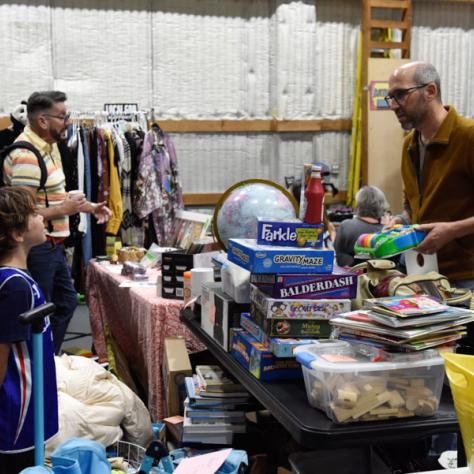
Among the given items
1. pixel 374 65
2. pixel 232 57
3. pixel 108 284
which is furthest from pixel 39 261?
pixel 374 65

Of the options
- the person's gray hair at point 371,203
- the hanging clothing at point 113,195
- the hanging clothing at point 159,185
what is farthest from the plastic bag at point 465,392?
the hanging clothing at point 159,185

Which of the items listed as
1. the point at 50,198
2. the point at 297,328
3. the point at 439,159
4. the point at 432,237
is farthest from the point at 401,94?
the point at 50,198

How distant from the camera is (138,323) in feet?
13.2

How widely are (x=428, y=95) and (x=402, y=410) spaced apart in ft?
5.66

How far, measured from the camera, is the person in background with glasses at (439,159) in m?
3.04

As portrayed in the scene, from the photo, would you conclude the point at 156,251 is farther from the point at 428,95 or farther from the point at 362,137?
the point at 362,137

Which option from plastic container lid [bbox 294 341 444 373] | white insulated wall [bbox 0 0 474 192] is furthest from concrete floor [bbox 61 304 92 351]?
plastic container lid [bbox 294 341 444 373]

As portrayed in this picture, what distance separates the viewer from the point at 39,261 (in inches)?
174

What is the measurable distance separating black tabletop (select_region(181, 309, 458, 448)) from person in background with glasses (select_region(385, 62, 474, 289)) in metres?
1.17

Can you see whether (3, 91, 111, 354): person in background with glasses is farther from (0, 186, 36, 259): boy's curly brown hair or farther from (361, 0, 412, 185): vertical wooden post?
(361, 0, 412, 185): vertical wooden post

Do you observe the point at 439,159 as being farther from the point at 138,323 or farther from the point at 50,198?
the point at 50,198

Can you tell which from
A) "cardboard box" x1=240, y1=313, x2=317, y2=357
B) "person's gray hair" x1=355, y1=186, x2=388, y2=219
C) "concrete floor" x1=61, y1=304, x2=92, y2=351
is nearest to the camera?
"cardboard box" x1=240, y1=313, x2=317, y2=357

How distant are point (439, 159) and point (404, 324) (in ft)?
4.98

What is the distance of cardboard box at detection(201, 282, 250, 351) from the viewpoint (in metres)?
2.39
